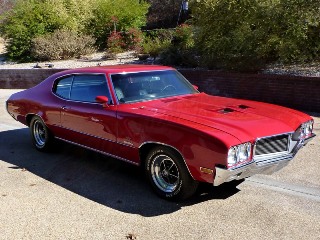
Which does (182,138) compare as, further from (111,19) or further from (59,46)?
(111,19)

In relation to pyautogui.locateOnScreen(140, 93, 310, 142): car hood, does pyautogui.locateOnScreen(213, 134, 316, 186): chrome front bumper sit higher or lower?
lower

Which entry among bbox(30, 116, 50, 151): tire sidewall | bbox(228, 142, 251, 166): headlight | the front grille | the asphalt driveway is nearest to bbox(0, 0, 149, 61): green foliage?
bbox(30, 116, 50, 151): tire sidewall

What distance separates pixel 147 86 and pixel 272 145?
1938 millimetres

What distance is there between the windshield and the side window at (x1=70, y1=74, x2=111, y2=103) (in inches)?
6.9

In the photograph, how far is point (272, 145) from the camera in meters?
4.27

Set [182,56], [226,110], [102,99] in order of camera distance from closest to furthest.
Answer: [226,110] → [102,99] → [182,56]

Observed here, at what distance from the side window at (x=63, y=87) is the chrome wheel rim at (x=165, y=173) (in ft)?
6.78

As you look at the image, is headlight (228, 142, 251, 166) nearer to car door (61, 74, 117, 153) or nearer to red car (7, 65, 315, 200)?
red car (7, 65, 315, 200)

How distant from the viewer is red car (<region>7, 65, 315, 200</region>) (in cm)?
403

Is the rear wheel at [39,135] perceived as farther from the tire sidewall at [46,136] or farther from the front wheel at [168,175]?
the front wheel at [168,175]

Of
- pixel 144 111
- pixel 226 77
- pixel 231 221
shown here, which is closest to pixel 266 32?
pixel 226 77

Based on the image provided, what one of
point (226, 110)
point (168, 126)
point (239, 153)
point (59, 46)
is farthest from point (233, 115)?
point (59, 46)

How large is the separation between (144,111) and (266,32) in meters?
7.05

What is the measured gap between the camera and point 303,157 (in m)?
6.02
